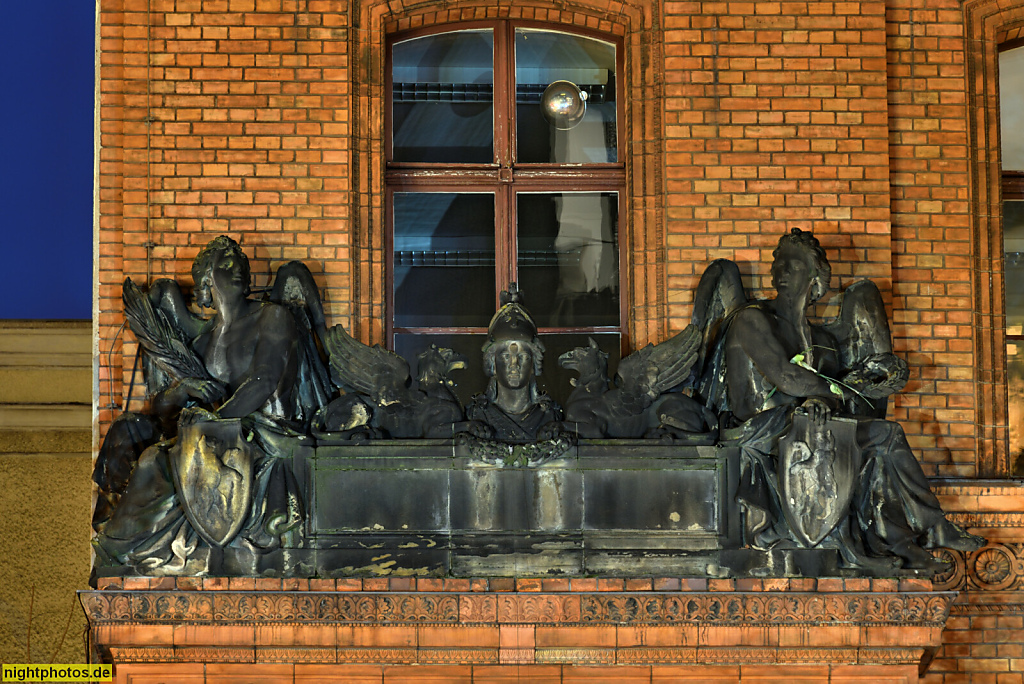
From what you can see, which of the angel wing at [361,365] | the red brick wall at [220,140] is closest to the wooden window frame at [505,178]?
the red brick wall at [220,140]

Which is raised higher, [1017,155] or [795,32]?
[795,32]

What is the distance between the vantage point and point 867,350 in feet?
23.2

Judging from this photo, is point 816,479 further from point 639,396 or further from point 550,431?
point 550,431

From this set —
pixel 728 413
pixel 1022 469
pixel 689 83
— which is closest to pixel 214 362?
pixel 728 413

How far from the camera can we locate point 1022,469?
315 inches

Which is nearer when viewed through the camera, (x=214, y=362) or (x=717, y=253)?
(x=214, y=362)

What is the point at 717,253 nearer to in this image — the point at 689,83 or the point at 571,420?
the point at 689,83

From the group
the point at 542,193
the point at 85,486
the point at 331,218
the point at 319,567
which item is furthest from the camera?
the point at 85,486

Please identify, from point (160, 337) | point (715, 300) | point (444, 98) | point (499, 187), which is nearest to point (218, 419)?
point (160, 337)

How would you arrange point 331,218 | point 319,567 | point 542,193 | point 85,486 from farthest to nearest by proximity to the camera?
1. point 85,486
2. point 542,193
3. point 331,218
4. point 319,567

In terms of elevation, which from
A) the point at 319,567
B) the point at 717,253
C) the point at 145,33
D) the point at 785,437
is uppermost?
the point at 145,33

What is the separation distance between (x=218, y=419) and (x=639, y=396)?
7.35 ft

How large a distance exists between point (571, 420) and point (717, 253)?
153 centimetres

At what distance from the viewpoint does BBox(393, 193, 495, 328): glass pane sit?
312 inches
